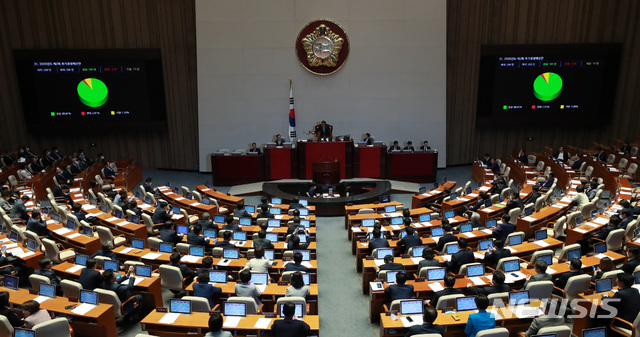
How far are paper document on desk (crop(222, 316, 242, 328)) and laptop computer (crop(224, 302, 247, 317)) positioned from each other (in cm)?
8

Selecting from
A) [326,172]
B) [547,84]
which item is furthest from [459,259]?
[547,84]

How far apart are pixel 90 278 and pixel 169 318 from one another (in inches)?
77.2

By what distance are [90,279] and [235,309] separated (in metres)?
2.82

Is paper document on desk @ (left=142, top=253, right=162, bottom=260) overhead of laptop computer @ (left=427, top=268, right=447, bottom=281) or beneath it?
beneath

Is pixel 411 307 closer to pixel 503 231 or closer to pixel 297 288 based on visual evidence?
pixel 297 288

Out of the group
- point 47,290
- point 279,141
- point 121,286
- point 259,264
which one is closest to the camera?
point 47,290

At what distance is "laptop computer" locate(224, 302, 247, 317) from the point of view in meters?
6.96

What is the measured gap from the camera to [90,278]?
A: 7875mm

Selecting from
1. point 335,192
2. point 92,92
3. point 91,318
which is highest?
point 92,92

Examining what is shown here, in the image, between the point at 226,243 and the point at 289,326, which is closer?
the point at 289,326

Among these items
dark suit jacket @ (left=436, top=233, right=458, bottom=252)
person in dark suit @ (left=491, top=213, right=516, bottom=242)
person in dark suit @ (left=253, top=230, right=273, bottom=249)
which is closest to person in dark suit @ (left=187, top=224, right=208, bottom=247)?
person in dark suit @ (left=253, top=230, right=273, bottom=249)

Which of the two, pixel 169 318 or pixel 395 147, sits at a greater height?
pixel 395 147

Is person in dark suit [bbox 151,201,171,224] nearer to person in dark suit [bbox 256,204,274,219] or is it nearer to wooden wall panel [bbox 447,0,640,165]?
person in dark suit [bbox 256,204,274,219]

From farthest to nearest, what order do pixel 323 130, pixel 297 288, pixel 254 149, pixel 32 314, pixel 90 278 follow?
pixel 323 130
pixel 254 149
pixel 90 278
pixel 297 288
pixel 32 314
